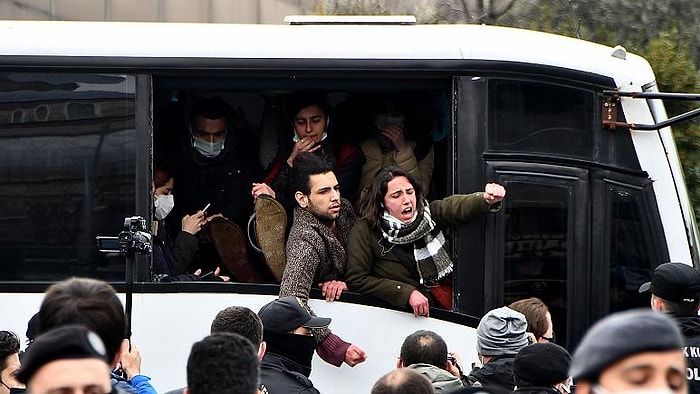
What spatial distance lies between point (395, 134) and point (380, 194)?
1.82ft

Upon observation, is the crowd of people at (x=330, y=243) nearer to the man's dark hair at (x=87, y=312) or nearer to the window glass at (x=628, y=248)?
the window glass at (x=628, y=248)

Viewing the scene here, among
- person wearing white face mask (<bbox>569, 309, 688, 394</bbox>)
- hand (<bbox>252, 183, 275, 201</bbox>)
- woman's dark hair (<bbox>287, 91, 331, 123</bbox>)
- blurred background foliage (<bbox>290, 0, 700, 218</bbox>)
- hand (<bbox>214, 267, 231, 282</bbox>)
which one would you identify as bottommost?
person wearing white face mask (<bbox>569, 309, 688, 394</bbox>)

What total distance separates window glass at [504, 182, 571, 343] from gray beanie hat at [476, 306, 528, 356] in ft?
4.54

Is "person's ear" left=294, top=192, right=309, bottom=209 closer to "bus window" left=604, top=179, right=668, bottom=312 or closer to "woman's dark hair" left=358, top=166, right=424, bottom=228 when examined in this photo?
"woman's dark hair" left=358, top=166, right=424, bottom=228

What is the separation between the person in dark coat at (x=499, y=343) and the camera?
19.7 feet

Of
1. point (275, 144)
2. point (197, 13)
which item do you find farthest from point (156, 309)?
point (197, 13)

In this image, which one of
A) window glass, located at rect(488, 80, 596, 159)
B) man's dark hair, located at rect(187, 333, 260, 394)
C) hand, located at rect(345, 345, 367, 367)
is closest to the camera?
man's dark hair, located at rect(187, 333, 260, 394)

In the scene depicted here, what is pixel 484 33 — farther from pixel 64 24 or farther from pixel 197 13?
pixel 197 13

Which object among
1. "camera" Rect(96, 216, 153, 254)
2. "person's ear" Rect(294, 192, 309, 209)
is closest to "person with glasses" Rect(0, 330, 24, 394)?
"camera" Rect(96, 216, 153, 254)

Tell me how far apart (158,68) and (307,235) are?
1255mm

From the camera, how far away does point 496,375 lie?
5941mm

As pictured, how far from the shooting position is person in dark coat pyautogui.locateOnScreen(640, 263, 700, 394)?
245 inches

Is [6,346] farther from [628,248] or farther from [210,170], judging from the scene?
[628,248]

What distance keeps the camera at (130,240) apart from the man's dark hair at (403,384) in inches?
115
